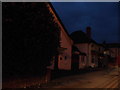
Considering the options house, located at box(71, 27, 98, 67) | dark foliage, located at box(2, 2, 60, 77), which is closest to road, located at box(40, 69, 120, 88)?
dark foliage, located at box(2, 2, 60, 77)

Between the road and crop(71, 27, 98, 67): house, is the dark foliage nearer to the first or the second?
the road

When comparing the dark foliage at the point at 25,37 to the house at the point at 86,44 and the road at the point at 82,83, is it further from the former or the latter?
the house at the point at 86,44

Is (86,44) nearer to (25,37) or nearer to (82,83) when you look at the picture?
(82,83)

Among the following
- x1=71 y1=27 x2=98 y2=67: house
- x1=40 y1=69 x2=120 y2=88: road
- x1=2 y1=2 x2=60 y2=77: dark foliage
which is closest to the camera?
x1=2 y1=2 x2=60 y2=77: dark foliage

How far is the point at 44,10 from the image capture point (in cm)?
1100

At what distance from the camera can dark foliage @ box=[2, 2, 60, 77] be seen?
9.56 m

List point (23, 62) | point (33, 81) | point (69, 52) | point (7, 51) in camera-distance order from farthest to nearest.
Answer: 1. point (69, 52)
2. point (33, 81)
3. point (23, 62)
4. point (7, 51)

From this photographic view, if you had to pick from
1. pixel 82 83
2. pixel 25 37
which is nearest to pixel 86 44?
pixel 82 83

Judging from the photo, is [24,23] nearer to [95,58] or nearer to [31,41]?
[31,41]

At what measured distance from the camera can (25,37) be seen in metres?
9.82

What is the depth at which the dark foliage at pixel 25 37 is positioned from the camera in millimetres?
9562

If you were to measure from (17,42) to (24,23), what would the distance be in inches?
39.8

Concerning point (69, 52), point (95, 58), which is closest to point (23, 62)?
point (69, 52)

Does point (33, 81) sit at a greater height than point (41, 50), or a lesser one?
lesser
